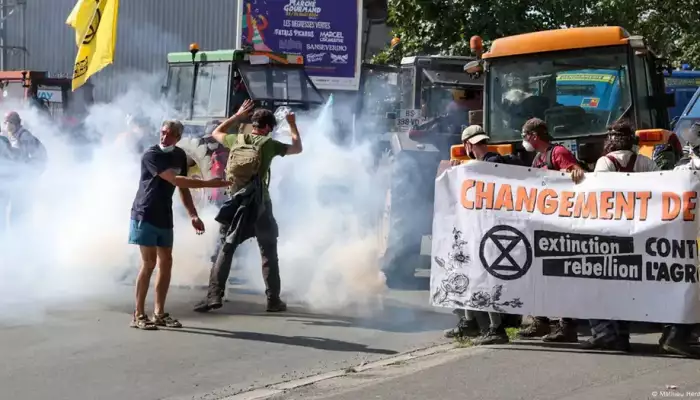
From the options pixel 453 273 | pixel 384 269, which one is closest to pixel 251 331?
pixel 453 273

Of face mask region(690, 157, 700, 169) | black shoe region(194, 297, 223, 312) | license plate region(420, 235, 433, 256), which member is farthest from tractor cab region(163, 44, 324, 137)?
face mask region(690, 157, 700, 169)

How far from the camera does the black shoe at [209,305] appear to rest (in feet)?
31.0

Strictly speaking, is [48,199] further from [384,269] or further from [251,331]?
[251,331]

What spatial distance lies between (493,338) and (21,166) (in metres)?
7.55

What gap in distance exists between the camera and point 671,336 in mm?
7520

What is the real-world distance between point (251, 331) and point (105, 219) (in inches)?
171

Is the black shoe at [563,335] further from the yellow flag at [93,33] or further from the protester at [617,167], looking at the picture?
the yellow flag at [93,33]

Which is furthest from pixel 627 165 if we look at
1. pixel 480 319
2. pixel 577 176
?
pixel 480 319

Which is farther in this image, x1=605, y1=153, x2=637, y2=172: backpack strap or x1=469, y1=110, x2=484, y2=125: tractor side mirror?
x1=469, y1=110, x2=484, y2=125: tractor side mirror

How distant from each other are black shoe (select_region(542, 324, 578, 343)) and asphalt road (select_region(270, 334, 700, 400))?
183 mm

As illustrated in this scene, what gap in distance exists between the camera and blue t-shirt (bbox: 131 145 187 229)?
852 cm

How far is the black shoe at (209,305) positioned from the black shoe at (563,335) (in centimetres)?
299

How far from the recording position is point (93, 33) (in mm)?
12398

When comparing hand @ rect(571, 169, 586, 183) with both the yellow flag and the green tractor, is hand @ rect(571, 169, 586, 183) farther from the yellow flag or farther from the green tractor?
the green tractor
